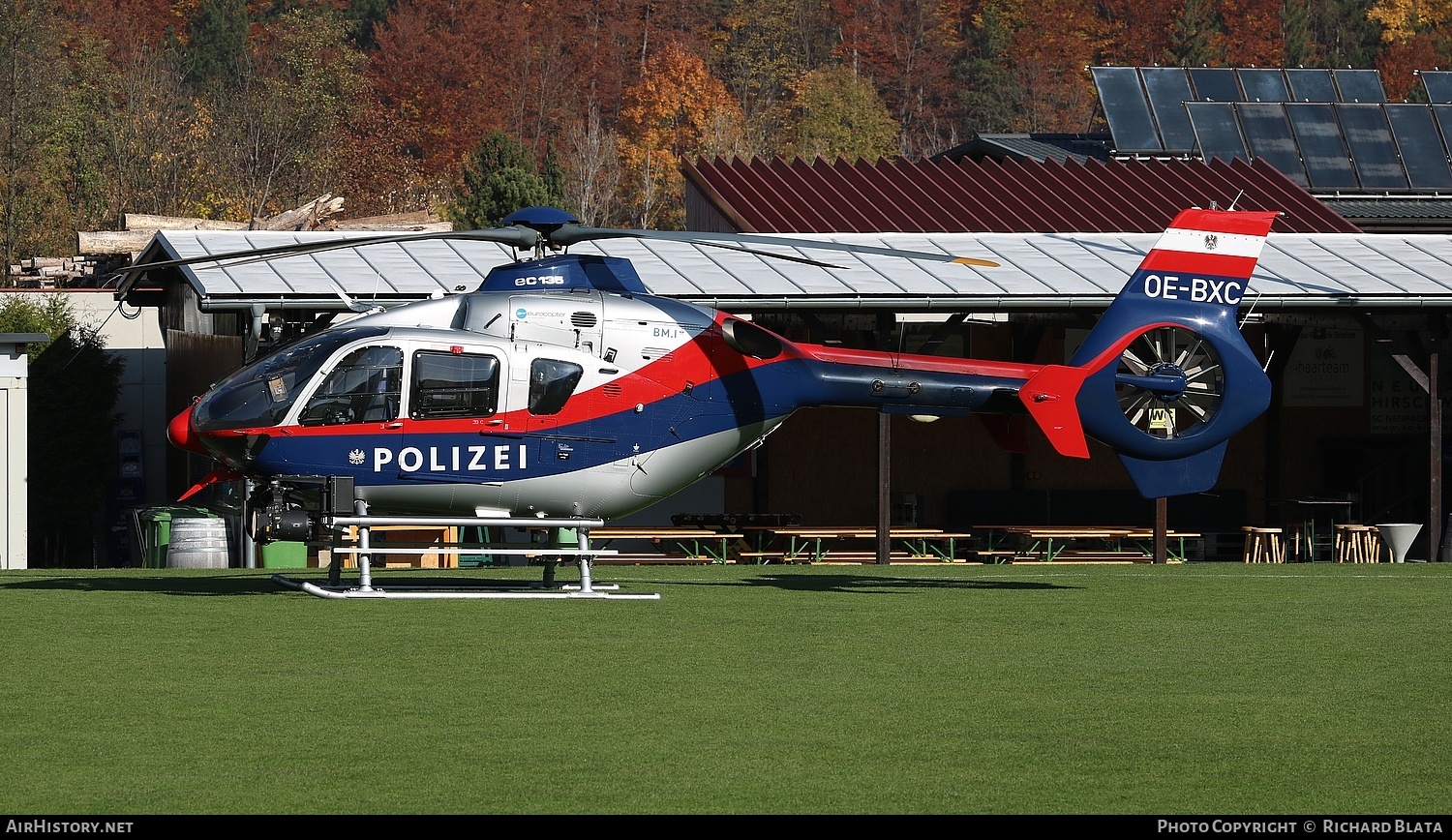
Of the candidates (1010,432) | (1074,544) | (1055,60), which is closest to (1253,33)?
(1055,60)

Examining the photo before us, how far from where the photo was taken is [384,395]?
1548 centimetres

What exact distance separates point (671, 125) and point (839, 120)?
8303mm

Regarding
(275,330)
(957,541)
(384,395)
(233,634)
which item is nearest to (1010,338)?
(957,541)

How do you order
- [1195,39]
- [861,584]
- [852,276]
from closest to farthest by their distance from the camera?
[861,584], [852,276], [1195,39]

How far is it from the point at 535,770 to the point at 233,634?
521cm

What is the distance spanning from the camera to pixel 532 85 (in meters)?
87.0

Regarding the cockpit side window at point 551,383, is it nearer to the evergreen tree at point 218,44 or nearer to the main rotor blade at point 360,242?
the main rotor blade at point 360,242

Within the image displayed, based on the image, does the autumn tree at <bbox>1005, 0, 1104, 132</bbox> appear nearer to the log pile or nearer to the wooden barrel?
the log pile

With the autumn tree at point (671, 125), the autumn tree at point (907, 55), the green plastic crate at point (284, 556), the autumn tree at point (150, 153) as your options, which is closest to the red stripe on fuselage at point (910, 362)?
the green plastic crate at point (284, 556)

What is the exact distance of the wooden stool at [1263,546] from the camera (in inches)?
993

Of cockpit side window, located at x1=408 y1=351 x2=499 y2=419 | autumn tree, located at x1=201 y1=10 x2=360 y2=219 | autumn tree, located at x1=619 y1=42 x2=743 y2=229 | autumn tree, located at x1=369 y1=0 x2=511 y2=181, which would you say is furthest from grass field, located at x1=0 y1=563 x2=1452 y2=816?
autumn tree, located at x1=369 y1=0 x2=511 y2=181

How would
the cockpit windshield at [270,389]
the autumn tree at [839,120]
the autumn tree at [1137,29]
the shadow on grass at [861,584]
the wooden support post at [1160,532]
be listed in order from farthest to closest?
the autumn tree at [1137,29] → the autumn tree at [839,120] → the wooden support post at [1160,532] → the shadow on grass at [861,584] → the cockpit windshield at [270,389]

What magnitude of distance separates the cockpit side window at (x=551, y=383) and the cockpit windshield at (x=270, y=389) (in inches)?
51.5

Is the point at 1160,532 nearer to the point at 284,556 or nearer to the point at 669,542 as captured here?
the point at 669,542
